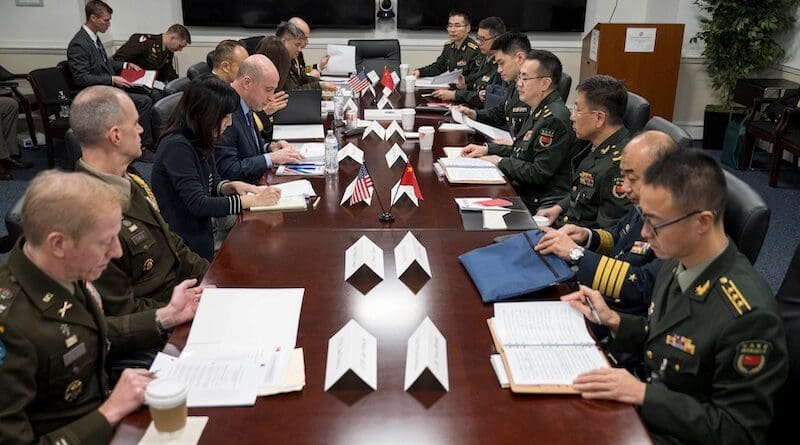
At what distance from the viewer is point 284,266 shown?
2.05 m

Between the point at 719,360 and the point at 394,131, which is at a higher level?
the point at 394,131

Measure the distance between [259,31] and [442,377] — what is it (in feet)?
21.3

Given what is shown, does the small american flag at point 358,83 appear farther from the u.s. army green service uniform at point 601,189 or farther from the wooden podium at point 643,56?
the wooden podium at point 643,56

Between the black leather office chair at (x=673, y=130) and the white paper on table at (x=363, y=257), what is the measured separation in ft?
3.93

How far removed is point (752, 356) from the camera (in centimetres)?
141

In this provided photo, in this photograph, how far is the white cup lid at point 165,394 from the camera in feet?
4.07

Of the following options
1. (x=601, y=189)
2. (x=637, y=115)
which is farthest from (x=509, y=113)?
(x=601, y=189)

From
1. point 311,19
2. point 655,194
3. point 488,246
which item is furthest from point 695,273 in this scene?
point 311,19

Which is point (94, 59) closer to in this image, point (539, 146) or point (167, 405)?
point (539, 146)

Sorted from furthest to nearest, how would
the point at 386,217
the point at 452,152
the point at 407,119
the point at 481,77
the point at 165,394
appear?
the point at 481,77 → the point at 407,119 → the point at 452,152 → the point at 386,217 → the point at 165,394

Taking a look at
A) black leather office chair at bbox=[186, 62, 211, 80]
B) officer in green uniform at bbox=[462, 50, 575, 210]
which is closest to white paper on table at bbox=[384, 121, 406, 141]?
officer in green uniform at bbox=[462, 50, 575, 210]

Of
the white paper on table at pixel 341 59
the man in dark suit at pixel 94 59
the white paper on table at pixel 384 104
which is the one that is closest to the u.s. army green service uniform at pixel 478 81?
the white paper on table at pixel 384 104

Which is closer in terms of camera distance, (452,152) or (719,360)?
(719,360)

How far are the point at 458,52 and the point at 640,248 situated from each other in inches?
165
